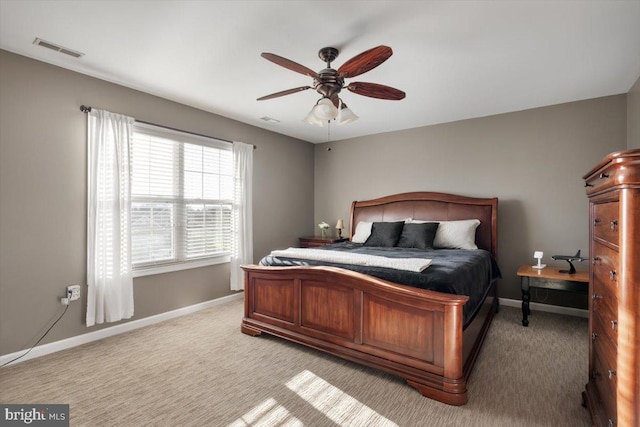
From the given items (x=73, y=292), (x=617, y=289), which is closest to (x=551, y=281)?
(x=617, y=289)

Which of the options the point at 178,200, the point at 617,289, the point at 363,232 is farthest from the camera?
the point at 363,232

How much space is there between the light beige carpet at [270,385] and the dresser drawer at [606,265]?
0.93 metres

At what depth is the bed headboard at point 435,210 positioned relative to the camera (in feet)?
13.3

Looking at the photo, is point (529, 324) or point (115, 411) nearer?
point (115, 411)

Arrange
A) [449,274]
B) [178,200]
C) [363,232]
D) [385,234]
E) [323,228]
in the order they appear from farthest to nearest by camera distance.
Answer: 1. [323,228]
2. [363,232]
3. [385,234]
4. [178,200]
5. [449,274]

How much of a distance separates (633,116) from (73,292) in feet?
19.2

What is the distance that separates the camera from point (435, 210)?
449 centimetres

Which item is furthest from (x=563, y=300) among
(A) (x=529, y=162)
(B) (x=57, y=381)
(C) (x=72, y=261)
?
(C) (x=72, y=261)

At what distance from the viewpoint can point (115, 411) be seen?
1.95m

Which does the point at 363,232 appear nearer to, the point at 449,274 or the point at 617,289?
the point at 449,274

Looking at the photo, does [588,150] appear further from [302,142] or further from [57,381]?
[57,381]

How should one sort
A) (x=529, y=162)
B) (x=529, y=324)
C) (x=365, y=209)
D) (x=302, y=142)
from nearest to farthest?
(x=529, y=324) < (x=529, y=162) < (x=365, y=209) < (x=302, y=142)

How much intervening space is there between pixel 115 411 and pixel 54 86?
278cm

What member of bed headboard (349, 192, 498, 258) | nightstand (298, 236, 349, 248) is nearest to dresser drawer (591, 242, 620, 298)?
bed headboard (349, 192, 498, 258)
